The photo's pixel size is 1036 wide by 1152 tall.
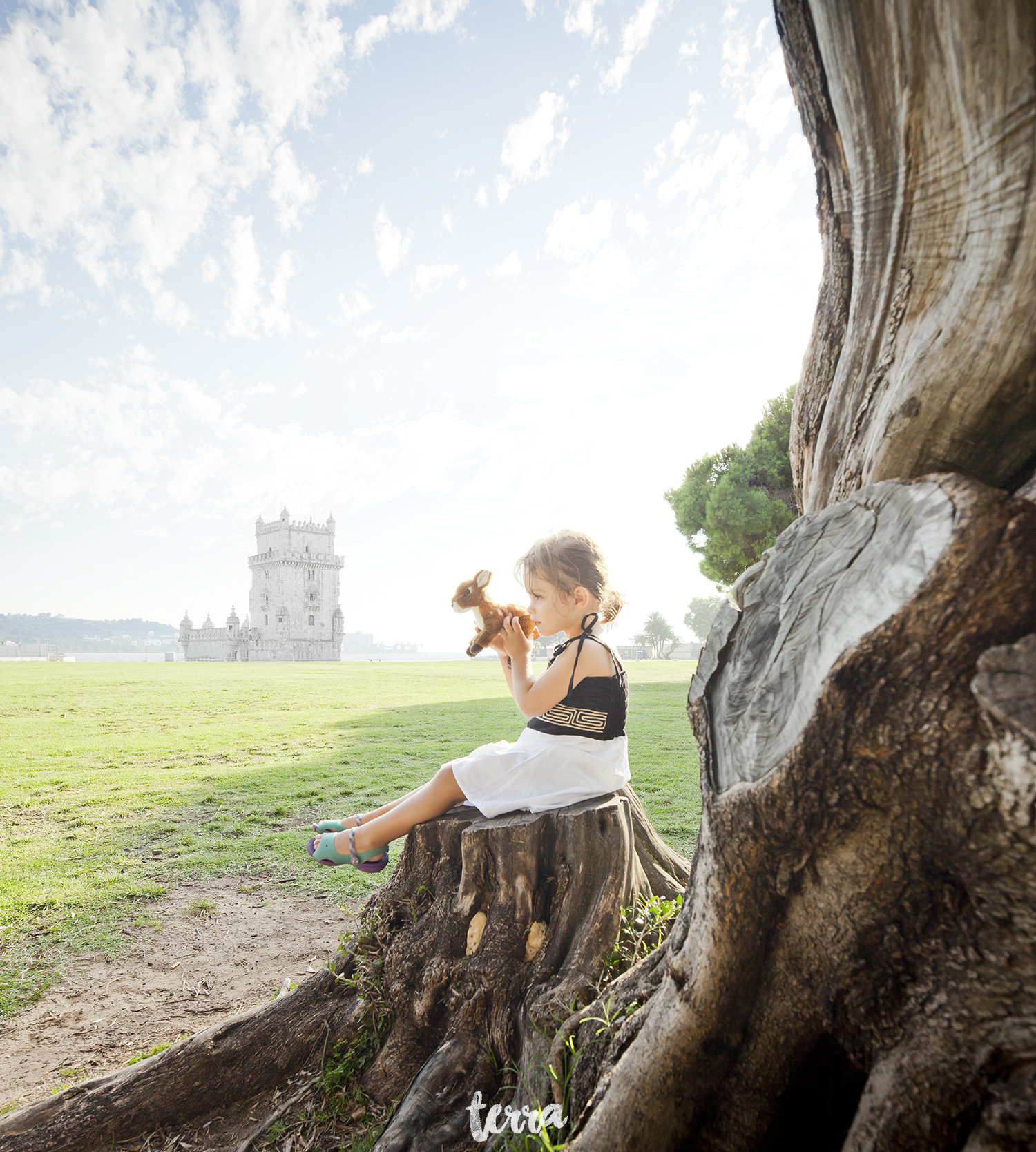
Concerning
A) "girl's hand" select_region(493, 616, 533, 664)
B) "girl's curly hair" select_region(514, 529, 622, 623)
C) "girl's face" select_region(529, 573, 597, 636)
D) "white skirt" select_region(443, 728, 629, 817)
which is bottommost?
"white skirt" select_region(443, 728, 629, 817)

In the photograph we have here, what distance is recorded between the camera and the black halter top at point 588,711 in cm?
287

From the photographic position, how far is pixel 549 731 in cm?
287

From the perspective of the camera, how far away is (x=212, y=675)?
26.5m

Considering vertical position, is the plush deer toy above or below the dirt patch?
above

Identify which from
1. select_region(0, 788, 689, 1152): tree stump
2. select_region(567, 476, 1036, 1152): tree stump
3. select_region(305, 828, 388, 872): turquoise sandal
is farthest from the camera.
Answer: select_region(305, 828, 388, 872): turquoise sandal

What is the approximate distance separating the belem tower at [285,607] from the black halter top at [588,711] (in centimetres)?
6282

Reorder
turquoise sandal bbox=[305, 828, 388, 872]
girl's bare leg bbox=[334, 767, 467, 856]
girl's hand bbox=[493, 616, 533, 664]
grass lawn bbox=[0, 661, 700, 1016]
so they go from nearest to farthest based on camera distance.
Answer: girl's bare leg bbox=[334, 767, 467, 856], turquoise sandal bbox=[305, 828, 388, 872], girl's hand bbox=[493, 616, 533, 664], grass lawn bbox=[0, 661, 700, 1016]

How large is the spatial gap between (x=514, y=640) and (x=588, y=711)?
55 centimetres

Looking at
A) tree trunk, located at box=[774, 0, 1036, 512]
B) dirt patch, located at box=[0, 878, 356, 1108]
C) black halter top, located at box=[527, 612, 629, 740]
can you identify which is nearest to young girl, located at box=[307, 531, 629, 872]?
black halter top, located at box=[527, 612, 629, 740]

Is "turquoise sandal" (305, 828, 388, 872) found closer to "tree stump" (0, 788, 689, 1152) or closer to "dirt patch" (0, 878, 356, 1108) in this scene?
"tree stump" (0, 788, 689, 1152)

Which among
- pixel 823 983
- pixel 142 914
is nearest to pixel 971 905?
pixel 823 983

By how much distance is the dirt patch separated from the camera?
277cm

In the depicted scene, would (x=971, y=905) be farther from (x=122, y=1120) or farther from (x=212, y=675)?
(x=212, y=675)

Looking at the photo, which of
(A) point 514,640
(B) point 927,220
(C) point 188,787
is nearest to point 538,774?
(A) point 514,640
